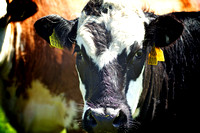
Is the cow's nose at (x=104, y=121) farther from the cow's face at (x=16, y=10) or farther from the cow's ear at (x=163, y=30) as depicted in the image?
the cow's face at (x=16, y=10)

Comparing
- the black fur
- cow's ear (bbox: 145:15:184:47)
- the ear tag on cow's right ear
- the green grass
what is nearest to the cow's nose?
the ear tag on cow's right ear

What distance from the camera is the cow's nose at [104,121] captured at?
2469 mm

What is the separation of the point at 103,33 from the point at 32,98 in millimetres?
1987

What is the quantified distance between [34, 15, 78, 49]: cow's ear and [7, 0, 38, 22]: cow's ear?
0.91 metres

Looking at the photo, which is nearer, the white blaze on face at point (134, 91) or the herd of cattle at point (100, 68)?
the herd of cattle at point (100, 68)

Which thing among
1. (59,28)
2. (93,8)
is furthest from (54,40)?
(93,8)

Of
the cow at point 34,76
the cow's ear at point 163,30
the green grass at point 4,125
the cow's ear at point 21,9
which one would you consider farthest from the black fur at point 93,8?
the green grass at point 4,125

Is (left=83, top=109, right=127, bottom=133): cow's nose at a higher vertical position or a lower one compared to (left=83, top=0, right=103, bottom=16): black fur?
lower

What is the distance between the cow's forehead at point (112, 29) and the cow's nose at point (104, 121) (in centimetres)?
47

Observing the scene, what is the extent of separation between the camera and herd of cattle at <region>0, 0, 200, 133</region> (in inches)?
107

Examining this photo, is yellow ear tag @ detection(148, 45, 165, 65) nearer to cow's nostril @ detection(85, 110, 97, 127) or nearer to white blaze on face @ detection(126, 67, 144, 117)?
white blaze on face @ detection(126, 67, 144, 117)

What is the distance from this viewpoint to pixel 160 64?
3445 mm

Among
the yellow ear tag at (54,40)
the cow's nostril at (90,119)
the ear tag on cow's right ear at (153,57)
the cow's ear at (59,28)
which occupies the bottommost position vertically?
the cow's nostril at (90,119)

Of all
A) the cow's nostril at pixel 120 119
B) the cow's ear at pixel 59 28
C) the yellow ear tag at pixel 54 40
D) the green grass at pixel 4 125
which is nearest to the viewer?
the cow's nostril at pixel 120 119
